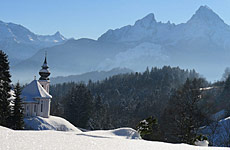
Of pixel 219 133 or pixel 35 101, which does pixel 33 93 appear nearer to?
pixel 35 101

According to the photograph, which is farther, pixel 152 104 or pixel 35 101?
pixel 152 104

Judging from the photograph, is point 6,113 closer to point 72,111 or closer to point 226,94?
point 72,111

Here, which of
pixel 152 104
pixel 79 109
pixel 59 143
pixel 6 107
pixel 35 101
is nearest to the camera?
pixel 59 143

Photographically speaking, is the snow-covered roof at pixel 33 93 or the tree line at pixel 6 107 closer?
the tree line at pixel 6 107

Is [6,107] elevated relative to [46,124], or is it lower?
elevated

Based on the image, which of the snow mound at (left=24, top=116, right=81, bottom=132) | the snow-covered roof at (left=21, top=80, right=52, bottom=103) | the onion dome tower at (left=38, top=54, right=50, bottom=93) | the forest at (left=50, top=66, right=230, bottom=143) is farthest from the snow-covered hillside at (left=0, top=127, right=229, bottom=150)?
the onion dome tower at (left=38, top=54, right=50, bottom=93)

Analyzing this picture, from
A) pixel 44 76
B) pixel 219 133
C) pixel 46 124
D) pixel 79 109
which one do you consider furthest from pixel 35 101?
pixel 79 109

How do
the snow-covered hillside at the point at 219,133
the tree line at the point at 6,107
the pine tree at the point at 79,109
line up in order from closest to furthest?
the snow-covered hillside at the point at 219,133, the tree line at the point at 6,107, the pine tree at the point at 79,109

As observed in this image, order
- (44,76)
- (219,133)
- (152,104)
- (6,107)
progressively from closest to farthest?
(6,107) → (219,133) → (44,76) → (152,104)

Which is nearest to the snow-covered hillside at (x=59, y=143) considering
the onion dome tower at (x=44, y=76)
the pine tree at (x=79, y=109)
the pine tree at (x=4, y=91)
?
the pine tree at (x=4, y=91)

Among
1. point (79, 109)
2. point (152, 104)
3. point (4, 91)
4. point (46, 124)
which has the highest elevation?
point (4, 91)

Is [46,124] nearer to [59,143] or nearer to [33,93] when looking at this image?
[33,93]

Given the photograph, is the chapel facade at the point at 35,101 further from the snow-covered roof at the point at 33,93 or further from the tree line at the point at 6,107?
the tree line at the point at 6,107

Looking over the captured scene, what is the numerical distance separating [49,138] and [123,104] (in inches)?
3224
